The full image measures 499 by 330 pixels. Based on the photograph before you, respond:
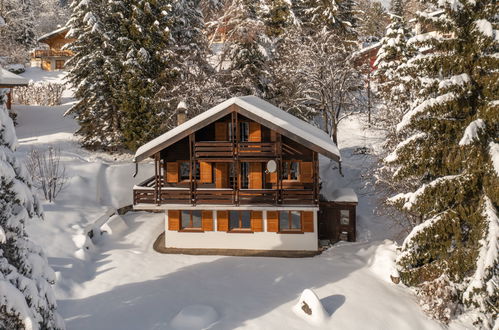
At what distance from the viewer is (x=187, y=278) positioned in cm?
1802

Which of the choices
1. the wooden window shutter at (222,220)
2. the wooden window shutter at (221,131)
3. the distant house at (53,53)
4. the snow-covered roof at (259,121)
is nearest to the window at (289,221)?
the wooden window shutter at (222,220)

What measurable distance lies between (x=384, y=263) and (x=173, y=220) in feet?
36.9

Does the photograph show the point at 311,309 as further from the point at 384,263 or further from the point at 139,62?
the point at 139,62

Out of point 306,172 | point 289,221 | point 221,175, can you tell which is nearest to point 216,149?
point 221,175

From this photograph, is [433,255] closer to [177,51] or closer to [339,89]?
[339,89]

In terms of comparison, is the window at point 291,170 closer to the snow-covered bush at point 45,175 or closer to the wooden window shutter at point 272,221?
the wooden window shutter at point 272,221

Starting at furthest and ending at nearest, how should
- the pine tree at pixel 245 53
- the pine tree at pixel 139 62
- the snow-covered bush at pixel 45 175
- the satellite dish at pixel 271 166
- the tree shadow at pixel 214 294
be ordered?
the pine tree at pixel 245 53 → the pine tree at pixel 139 62 → the snow-covered bush at pixel 45 175 → the satellite dish at pixel 271 166 → the tree shadow at pixel 214 294

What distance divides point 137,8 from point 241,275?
22343mm

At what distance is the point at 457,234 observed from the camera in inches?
568

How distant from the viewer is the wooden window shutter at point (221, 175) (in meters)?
22.3

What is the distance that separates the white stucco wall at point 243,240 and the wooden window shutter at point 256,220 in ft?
0.72

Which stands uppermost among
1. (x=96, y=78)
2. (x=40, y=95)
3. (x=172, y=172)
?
(x=40, y=95)

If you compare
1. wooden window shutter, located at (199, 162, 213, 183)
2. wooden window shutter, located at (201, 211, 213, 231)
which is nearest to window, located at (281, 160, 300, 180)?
wooden window shutter, located at (199, 162, 213, 183)

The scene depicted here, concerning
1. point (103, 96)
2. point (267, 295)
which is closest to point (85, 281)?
point (267, 295)
